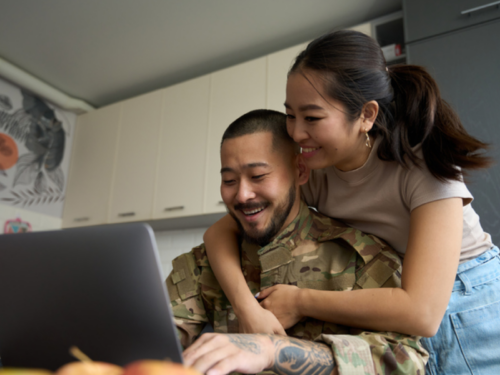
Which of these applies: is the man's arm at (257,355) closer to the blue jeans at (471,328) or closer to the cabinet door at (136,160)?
the blue jeans at (471,328)

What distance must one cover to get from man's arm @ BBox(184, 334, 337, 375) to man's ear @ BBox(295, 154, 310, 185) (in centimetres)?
62

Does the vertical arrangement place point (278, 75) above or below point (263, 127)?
above

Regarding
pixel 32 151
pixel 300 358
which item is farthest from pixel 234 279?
pixel 32 151

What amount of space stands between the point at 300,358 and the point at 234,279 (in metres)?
0.40

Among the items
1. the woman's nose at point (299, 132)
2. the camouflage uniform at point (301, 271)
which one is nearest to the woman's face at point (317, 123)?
the woman's nose at point (299, 132)

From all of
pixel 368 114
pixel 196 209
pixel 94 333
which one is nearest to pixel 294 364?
pixel 94 333

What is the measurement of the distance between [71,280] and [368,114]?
926 millimetres

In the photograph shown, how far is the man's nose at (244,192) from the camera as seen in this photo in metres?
1.17

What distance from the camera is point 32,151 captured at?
11.2 feet

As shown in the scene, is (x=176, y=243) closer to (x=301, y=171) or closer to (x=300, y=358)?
(x=301, y=171)

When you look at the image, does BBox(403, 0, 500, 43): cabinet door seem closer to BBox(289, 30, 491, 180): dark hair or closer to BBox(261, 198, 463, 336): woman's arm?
BBox(289, 30, 491, 180): dark hair

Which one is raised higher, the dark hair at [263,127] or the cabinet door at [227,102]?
the cabinet door at [227,102]

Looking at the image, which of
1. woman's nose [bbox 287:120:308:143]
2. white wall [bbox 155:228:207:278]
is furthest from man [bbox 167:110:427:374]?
white wall [bbox 155:228:207:278]

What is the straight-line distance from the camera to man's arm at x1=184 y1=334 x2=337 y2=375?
1.96ft
